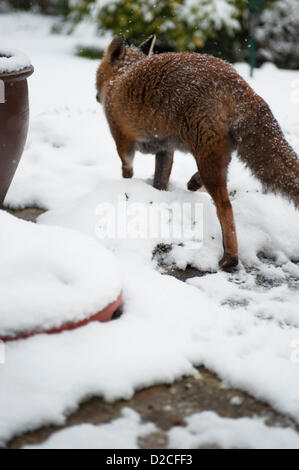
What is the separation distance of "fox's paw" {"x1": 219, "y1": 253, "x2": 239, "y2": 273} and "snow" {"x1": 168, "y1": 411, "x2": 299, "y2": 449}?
5.04 ft

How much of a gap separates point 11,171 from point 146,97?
51.6 inches

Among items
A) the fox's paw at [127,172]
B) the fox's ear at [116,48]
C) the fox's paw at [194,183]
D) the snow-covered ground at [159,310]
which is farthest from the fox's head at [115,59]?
the fox's paw at [194,183]

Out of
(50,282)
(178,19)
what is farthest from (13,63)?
(178,19)

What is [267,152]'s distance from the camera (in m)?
3.36

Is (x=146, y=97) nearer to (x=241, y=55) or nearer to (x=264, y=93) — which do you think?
(x=264, y=93)

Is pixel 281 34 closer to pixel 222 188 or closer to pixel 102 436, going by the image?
pixel 222 188

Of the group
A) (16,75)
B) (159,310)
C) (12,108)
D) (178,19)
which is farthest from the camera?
(178,19)

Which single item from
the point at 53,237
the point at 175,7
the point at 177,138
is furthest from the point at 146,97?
the point at 175,7

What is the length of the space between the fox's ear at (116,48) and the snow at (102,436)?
134 inches

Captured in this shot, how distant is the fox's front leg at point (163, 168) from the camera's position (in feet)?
14.5

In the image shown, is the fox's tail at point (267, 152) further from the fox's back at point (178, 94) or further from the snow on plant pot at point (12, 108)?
the snow on plant pot at point (12, 108)

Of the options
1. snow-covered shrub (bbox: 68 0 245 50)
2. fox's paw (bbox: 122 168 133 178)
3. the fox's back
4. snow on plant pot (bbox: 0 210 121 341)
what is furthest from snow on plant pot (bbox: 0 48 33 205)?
snow-covered shrub (bbox: 68 0 245 50)

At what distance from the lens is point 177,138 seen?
374 cm

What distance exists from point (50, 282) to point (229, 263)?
157 centimetres
